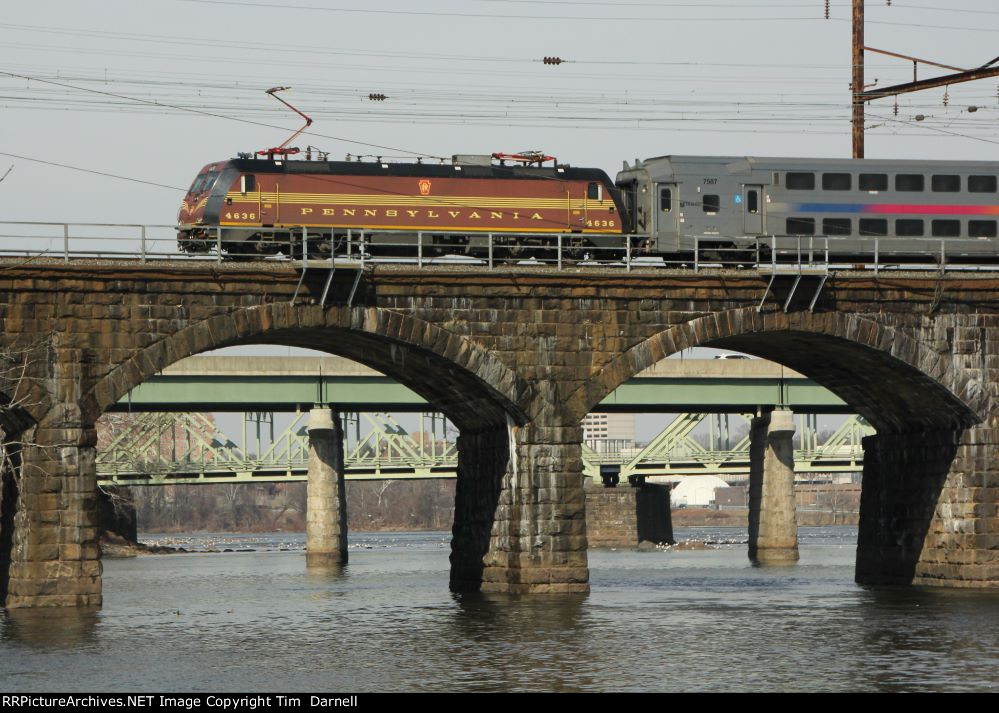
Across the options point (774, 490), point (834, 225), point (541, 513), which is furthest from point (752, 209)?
point (774, 490)

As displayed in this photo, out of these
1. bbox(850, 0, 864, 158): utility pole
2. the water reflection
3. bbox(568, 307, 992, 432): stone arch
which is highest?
bbox(850, 0, 864, 158): utility pole

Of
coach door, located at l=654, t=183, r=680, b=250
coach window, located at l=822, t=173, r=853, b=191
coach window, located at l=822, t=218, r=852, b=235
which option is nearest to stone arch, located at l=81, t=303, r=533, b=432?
coach door, located at l=654, t=183, r=680, b=250

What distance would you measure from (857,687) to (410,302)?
1890 centimetres

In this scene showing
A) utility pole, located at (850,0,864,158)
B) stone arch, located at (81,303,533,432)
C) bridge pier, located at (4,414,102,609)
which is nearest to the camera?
bridge pier, located at (4,414,102,609)

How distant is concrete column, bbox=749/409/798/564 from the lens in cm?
8381

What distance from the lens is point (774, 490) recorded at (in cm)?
8456

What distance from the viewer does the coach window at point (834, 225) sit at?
54.7 m

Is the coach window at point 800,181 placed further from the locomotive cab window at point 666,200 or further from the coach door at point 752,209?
the locomotive cab window at point 666,200

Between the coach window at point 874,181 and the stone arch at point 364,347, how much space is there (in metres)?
15.3

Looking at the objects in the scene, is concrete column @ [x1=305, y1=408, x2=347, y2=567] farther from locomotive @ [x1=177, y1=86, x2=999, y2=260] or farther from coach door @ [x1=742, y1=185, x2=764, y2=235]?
coach door @ [x1=742, y1=185, x2=764, y2=235]

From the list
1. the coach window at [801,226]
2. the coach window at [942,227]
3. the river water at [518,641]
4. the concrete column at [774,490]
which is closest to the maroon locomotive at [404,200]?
the coach window at [801,226]

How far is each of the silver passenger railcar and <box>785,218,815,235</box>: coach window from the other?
3 cm

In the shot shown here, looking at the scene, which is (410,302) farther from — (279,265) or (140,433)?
(140,433)

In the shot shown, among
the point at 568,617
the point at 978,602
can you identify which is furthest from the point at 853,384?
the point at 568,617
